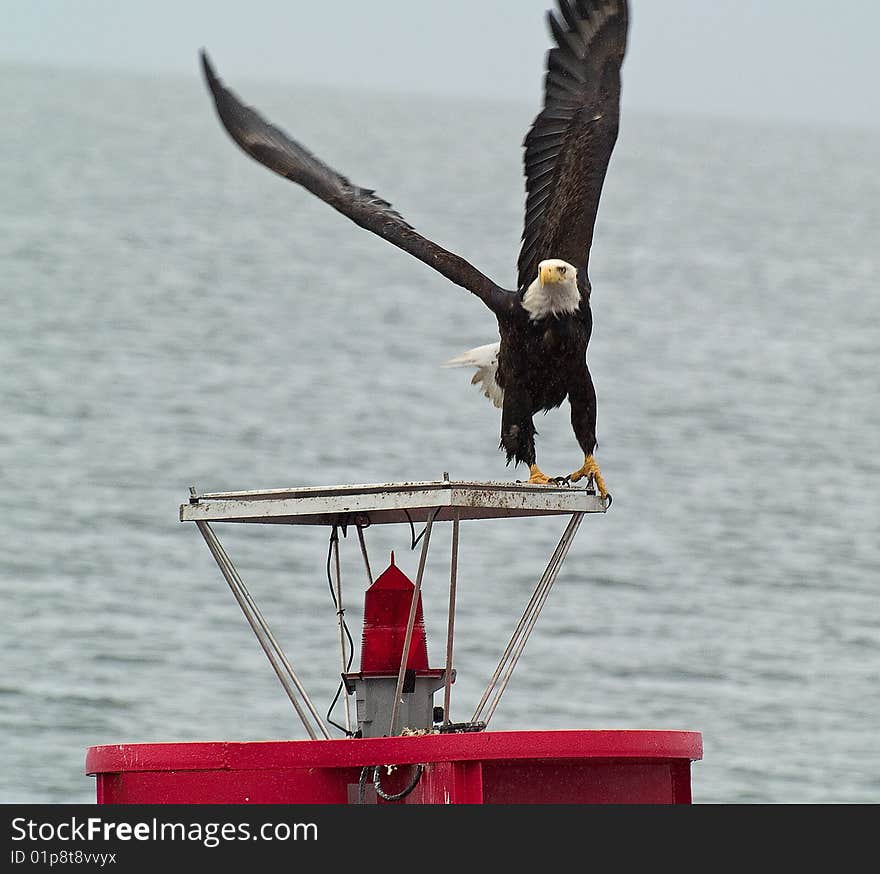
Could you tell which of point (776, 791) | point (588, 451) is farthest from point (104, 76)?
point (588, 451)

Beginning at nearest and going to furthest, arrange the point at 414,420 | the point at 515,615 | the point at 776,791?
the point at 776,791
the point at 515,615
the point at 414,420

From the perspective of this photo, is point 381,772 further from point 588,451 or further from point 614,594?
point 614,594

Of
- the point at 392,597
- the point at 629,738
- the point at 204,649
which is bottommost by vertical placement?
the point at 629,738

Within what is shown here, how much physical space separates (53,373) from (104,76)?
223 feet

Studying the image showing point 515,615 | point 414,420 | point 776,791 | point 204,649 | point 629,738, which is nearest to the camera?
point 629,738

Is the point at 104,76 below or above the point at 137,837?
above

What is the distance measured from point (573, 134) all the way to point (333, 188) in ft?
3.63

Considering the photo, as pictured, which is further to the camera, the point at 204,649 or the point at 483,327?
the point at 483,327

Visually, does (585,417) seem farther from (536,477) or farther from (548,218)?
(548,218)

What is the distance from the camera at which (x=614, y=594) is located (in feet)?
68.1

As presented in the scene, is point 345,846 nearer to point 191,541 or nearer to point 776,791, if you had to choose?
point 776,791

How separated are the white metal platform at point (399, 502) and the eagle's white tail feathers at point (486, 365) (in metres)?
1.95

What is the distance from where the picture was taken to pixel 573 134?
820cm

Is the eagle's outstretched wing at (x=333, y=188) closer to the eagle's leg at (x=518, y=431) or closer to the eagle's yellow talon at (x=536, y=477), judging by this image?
the eagle's leg at (x=518, y=431)
